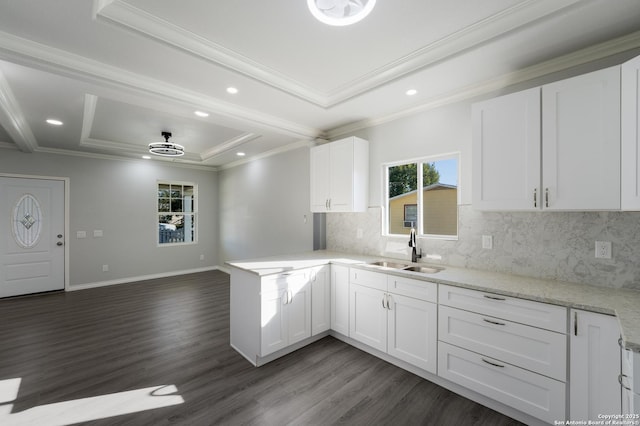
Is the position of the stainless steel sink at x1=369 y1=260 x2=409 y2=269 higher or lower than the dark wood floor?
higher

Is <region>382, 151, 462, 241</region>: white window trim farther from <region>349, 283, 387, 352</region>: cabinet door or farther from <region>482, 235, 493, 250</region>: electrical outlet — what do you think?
<region>349, 283, 387, 352</region>: cabinet door

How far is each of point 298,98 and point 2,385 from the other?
3626 millimetres

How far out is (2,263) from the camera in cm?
461

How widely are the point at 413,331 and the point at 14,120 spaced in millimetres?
4979

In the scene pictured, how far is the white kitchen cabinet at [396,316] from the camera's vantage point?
232 cm

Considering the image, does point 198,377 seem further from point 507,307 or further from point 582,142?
point 582,142

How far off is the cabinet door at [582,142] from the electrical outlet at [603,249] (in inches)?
16.1

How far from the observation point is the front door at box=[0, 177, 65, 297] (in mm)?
4648

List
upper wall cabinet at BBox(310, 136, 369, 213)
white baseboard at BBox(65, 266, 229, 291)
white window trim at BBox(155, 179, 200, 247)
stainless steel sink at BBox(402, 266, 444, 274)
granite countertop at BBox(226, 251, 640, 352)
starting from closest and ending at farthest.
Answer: granite countertop at BBox(226, 251, 640, 352)
stainless steel sink at BBox(402, 266, 444, 274)
upper wall cabinet at BBox(310, 136, 369, 213)
white baseboard at BBox(65, 266, 229, 291)
white window trim at BBox(155, 179, 200, 247)

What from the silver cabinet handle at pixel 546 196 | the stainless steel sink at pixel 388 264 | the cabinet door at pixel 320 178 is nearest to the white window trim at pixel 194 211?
the cabinet door at pixel 320 178

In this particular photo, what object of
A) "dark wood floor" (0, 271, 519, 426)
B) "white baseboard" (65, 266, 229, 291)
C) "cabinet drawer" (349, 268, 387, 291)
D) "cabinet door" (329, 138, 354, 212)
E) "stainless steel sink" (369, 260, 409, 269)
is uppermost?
"cabinet door" (329, 138, 354, 212)

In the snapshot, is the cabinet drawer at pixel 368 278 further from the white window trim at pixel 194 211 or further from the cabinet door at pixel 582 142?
the white window trim at pixel 194 211

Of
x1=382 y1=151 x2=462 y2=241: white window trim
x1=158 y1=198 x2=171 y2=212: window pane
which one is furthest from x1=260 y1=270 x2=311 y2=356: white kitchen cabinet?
x1=158 y1=198 x2=171 y2=212: window pane

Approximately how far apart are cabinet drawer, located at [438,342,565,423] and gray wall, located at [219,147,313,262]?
2451 mm
